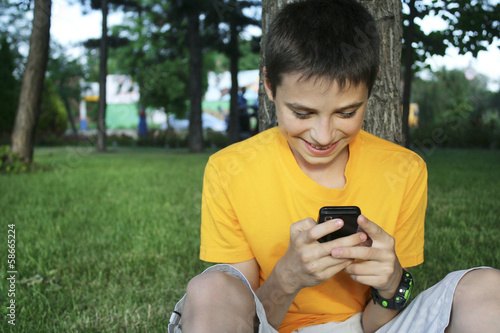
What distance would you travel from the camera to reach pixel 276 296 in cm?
141

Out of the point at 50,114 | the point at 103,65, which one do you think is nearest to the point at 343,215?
the point at 103,65

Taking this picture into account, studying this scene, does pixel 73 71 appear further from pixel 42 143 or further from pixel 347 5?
pixel 347 5

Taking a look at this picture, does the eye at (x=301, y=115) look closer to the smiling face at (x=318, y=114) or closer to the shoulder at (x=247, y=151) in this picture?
the smiling face at (x=318, y=114)

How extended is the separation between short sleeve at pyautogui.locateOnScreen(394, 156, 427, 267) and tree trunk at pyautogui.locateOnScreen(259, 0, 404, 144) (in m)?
0.89

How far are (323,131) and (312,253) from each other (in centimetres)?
42

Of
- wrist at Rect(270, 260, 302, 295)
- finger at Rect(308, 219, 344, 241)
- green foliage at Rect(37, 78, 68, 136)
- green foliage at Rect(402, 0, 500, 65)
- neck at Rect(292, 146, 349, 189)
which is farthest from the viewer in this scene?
green foliage at Rect(37, 78, 68, 136)

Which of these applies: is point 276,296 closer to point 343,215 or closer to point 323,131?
point 343,215

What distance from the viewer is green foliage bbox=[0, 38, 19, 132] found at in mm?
19266

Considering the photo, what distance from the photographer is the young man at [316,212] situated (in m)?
1.24

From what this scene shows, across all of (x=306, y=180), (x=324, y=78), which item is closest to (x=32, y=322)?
(x=306, y=180)

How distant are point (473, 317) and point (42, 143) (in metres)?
26.0

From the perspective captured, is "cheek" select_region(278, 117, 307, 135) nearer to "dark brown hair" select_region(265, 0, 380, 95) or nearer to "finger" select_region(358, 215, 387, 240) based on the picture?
"dark brown hair" select_region(265, 0, 380, 95)

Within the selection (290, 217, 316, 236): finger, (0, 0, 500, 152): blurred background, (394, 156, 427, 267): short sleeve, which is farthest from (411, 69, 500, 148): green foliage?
(290, 217, 316, 236): finger

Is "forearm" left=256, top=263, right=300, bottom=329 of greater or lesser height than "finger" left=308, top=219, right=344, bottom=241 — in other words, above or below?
below
